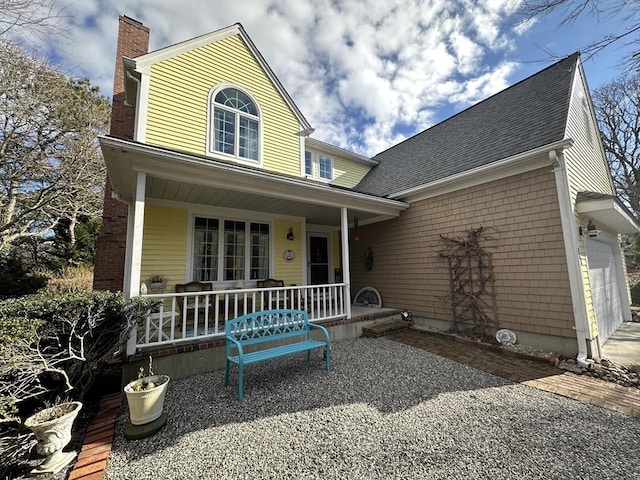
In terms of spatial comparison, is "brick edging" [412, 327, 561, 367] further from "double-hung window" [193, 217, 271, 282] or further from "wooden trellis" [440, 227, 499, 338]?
"double-hung window" [193, 217, 271, 282]

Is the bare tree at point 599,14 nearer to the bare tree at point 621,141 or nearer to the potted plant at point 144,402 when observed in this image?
the potted plant at point 144,402

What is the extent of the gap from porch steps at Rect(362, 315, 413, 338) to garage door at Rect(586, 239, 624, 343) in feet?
12.4

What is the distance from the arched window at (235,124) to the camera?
681 cm

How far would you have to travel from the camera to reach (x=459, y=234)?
20.6ft

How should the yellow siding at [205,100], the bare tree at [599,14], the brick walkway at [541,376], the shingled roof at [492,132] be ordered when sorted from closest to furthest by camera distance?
→ the brick walkway at [541,376]
the bare tree at [599,14]
the shingled roof at [492,132]
the yellow siding at [205,100]

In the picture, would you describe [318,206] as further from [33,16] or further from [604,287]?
[604,287]

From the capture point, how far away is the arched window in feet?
22.3

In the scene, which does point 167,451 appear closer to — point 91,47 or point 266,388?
point 266,388

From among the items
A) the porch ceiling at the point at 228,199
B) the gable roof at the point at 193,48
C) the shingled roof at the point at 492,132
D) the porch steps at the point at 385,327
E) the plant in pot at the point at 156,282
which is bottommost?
the porch steps at the point at 385,327

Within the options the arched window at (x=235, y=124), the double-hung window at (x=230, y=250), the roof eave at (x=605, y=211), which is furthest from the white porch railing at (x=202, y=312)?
the roof eave at (x=605, y=211)

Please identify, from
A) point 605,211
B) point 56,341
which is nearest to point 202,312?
point 56,341

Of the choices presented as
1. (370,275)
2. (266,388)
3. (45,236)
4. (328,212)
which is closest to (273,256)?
(328,212)

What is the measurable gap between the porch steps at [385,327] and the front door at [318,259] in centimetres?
282

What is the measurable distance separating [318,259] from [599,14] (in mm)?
7823
